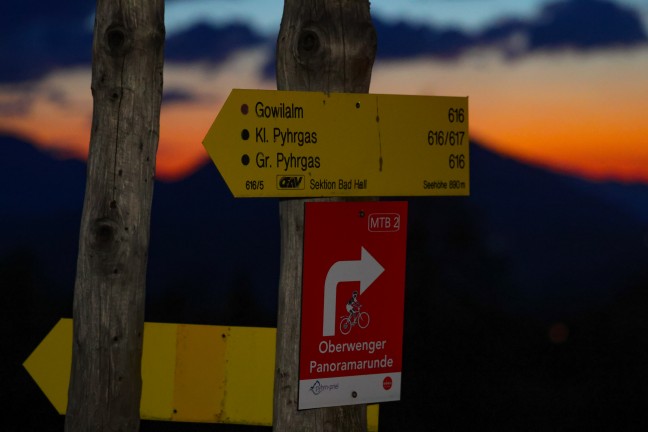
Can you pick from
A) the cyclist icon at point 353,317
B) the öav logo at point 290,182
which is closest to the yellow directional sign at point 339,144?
the öav logo at point 290,182

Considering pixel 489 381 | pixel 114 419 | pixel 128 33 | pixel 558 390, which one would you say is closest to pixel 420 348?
pixel 489 381

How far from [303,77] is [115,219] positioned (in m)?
2.58

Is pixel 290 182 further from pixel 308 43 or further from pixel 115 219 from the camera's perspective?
pixel 115 219

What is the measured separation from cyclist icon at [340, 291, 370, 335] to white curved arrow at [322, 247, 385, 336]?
4 centimetres

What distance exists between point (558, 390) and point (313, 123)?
5602mm

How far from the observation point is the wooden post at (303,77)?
13.3 ft

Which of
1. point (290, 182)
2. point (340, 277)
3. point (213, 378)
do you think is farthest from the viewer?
point (213, 378)

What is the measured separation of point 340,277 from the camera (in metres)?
4.09

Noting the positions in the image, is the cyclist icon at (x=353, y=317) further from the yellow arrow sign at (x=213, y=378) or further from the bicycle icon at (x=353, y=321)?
the yellow arrow sign at (x=213, y=378)

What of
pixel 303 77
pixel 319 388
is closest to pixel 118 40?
pixel 303 77

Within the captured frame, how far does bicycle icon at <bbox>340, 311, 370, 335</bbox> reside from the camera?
4121 millimetres

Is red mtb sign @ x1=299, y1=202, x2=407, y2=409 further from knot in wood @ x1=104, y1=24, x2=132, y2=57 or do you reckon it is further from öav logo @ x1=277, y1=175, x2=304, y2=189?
knot in wood @ x1=104, y1=24, x2=132, y2=57

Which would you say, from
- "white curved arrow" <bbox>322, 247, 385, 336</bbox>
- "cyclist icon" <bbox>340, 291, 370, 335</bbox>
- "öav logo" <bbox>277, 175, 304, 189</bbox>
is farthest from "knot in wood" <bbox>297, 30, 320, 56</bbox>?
"cyclist icon" <bbox>340, 291, 370, 335</bbox>

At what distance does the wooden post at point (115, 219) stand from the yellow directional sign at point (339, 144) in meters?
2.60
